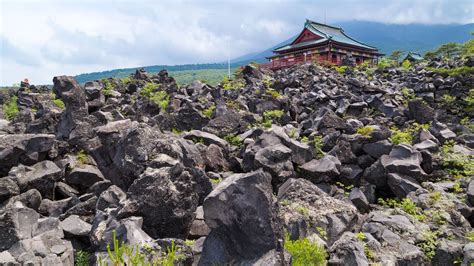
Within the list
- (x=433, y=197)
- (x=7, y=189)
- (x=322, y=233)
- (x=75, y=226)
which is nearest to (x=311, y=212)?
(x=322, y=233)

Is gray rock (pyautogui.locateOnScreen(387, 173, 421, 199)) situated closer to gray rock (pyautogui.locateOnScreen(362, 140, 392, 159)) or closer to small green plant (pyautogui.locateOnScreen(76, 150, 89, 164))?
gray rock (pyautogui.locateOnScreen(362, 140, 392, 159))

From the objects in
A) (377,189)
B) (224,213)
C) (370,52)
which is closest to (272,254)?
(224,213)

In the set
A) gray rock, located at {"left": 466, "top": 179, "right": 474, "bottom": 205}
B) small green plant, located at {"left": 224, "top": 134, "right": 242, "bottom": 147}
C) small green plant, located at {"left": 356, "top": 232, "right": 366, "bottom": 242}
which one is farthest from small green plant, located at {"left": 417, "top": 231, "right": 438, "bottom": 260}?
small green plant, located at {"left": 224, "top": 134, "right": 242, "bottom": 147}

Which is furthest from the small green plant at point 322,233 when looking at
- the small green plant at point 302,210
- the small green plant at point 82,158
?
the small green plant at point 82,158

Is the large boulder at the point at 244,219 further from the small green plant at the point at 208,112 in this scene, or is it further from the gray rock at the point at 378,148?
the small green plant at the point at 208,112

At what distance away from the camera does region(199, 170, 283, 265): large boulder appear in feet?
20.0

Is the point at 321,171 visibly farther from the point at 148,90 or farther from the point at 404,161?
the point at 148,90

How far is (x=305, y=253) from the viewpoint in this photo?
6.56 metres

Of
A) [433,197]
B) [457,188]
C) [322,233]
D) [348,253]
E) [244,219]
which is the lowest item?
[457,188]

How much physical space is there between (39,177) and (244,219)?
7.09 m

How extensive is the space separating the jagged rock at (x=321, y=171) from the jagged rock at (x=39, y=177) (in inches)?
284

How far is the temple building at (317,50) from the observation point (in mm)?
50422

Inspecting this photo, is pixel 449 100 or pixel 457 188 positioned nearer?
pixel 457 188

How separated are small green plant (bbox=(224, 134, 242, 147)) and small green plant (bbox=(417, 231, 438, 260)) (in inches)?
314
